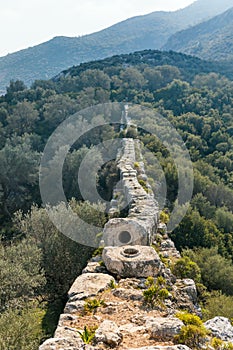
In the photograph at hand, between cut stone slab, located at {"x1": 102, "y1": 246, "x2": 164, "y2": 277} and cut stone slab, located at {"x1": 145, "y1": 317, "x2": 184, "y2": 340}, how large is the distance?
2577 millimetres

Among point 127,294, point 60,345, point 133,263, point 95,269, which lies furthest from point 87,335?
point 95,269

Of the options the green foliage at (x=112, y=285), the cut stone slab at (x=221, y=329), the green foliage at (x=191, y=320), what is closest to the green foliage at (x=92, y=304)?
the green foliage at (x=112, y=285)

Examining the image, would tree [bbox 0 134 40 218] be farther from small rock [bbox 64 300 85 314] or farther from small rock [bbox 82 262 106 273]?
small rock [bbox 64 300 85 314]

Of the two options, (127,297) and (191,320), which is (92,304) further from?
(191,320)

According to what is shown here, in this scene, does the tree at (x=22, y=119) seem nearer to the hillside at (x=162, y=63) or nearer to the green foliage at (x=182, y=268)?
the hillside at (x=162, y=63)

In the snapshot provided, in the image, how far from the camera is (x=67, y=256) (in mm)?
17078

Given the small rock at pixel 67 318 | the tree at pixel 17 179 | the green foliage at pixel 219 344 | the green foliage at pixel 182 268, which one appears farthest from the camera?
the tree at pixel 17 179

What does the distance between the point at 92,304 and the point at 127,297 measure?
0.98 metres

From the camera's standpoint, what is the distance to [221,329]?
7.54 meters

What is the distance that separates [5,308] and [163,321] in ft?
25.4

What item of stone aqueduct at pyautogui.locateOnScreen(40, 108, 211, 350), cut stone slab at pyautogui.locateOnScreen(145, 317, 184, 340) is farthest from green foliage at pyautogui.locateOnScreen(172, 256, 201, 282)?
cut stone slab at pyautogui.locateOnScreen(145, 317, 184, 340)

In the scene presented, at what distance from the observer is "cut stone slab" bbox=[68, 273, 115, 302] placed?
9126 millimetres

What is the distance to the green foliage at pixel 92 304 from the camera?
852 cm

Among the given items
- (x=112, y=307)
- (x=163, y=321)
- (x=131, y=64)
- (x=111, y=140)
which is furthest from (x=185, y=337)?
(x=131, y=64)
